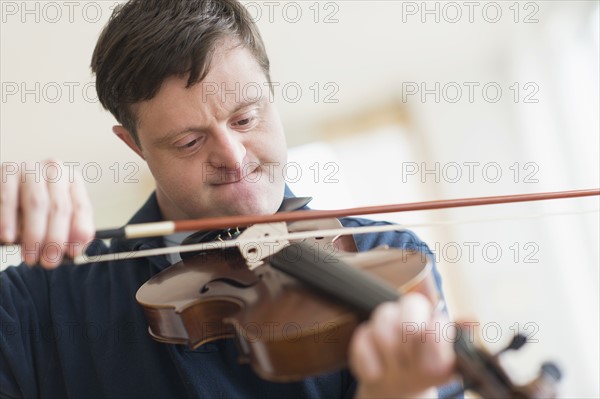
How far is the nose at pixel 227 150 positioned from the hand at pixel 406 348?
1.56 ft

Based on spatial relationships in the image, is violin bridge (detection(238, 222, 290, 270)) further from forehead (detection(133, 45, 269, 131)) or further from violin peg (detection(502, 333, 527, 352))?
violin peg (detection(502, 333, 527, 352))

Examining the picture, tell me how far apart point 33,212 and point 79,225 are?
0.05 metres

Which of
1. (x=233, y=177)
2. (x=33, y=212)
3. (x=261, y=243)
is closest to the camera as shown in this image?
(x=33, y=212)

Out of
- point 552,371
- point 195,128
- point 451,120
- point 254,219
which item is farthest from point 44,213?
point 451,120

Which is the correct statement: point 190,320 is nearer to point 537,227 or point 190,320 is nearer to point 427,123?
point 537,227

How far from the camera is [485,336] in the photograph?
2695 millimetres

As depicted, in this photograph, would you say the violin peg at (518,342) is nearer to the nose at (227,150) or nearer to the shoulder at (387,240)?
the shoulder at (387,240)

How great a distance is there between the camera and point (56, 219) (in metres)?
0.65

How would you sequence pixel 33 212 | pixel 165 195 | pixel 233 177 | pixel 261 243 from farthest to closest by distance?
1. pixel 165 195
2. pixel 233 177
3. pixel 261 243
4. pixel 33 212

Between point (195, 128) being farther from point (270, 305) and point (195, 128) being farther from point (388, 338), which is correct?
point (388, 338)

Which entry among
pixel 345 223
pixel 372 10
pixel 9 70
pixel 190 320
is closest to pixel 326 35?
pixel 372 10

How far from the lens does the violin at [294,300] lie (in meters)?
0.60

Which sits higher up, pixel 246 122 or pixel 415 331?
pixel 246 122

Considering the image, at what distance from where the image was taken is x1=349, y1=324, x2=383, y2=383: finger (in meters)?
0.53
